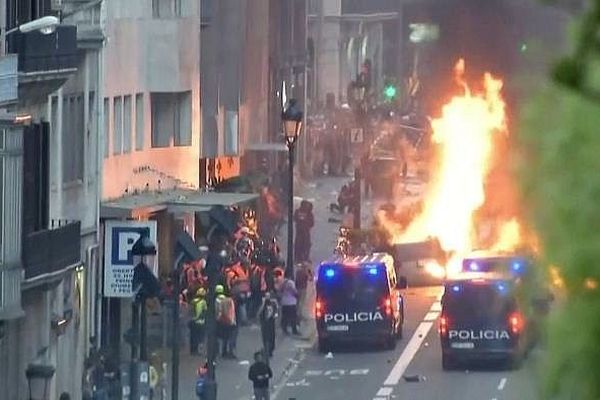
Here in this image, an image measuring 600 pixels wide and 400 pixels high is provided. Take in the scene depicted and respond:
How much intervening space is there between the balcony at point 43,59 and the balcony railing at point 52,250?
1955mm

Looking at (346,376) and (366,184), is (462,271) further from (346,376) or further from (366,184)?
(366,184)

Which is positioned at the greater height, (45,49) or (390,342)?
(45,49)

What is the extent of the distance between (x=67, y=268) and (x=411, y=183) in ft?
142

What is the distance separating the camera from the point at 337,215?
6181cm

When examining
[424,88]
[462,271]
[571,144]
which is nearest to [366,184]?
[424,88]

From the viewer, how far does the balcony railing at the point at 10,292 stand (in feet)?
82.5

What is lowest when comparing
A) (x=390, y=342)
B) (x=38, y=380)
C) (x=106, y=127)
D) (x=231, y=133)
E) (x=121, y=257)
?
(x=390, y=342)

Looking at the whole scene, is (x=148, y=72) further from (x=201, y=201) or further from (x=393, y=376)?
(x=393, y=376)

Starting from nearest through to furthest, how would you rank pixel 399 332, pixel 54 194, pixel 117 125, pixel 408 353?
pixel 54 194
pixel 408 353
pixel 399 332
pixel 117 125

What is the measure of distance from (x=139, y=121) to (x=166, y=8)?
2.58 metres

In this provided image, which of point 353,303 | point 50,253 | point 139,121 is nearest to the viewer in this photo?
point 50,253

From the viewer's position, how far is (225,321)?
34.1m

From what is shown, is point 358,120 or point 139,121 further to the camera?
point 358,120

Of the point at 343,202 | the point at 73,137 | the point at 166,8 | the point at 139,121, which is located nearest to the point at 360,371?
the point at 73,137
